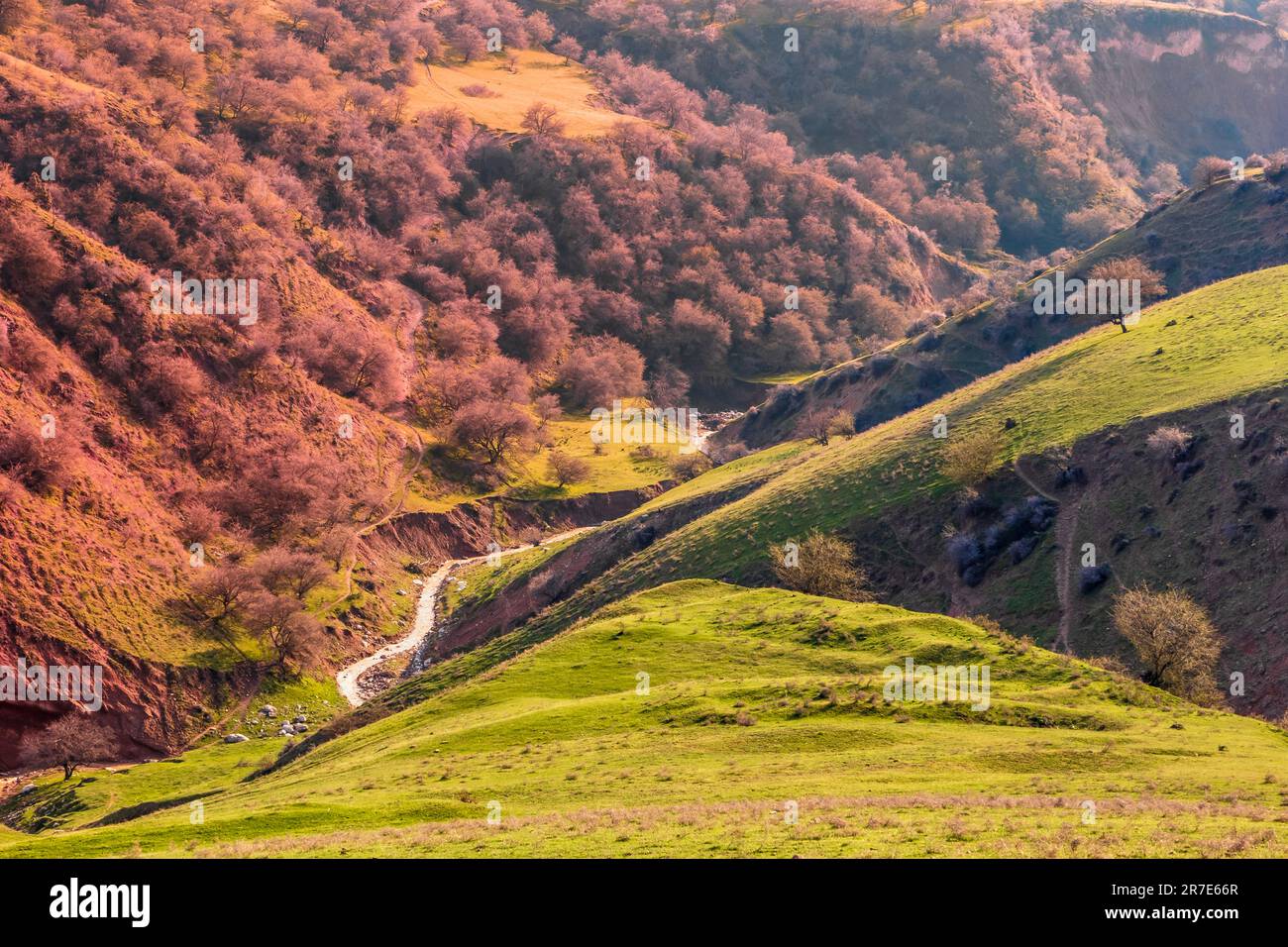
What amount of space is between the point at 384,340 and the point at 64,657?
180 feet

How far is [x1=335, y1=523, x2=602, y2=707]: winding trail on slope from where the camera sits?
71.2m

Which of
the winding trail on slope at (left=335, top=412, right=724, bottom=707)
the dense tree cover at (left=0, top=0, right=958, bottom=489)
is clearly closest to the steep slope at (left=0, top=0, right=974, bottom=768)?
the dense tree cover at (left=0, top=0, right=958, bottom=489)
